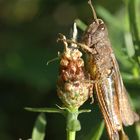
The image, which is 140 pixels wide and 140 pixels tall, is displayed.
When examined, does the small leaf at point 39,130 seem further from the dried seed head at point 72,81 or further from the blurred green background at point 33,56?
the blurred green background at point 33,56

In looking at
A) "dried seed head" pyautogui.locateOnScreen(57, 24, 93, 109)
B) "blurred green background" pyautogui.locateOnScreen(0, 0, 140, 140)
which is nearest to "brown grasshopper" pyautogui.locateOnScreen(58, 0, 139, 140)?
"dried seed head" pyautogui.locateOnScreen(57, 24, 93, 109)

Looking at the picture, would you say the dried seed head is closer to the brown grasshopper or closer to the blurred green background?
the brown grasshopper

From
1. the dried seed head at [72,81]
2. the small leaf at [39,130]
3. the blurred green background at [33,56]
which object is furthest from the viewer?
the blurred green background at [33,56]

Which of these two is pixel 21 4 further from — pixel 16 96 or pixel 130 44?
pixel 130 44

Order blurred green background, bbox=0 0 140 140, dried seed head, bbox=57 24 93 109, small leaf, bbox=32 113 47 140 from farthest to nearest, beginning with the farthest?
1. blurred green background, bbox=0 0 140 140
2. small leaf, bbox=32 113 47 140
3. dried seed head, bbox=57 24 93 109

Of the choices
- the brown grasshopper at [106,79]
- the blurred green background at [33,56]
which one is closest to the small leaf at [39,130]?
the brown grasshopper at [106,79]

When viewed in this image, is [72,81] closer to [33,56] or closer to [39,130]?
[39,130]

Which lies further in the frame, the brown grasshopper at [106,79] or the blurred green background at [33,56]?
the blurred green background at [33,56]
